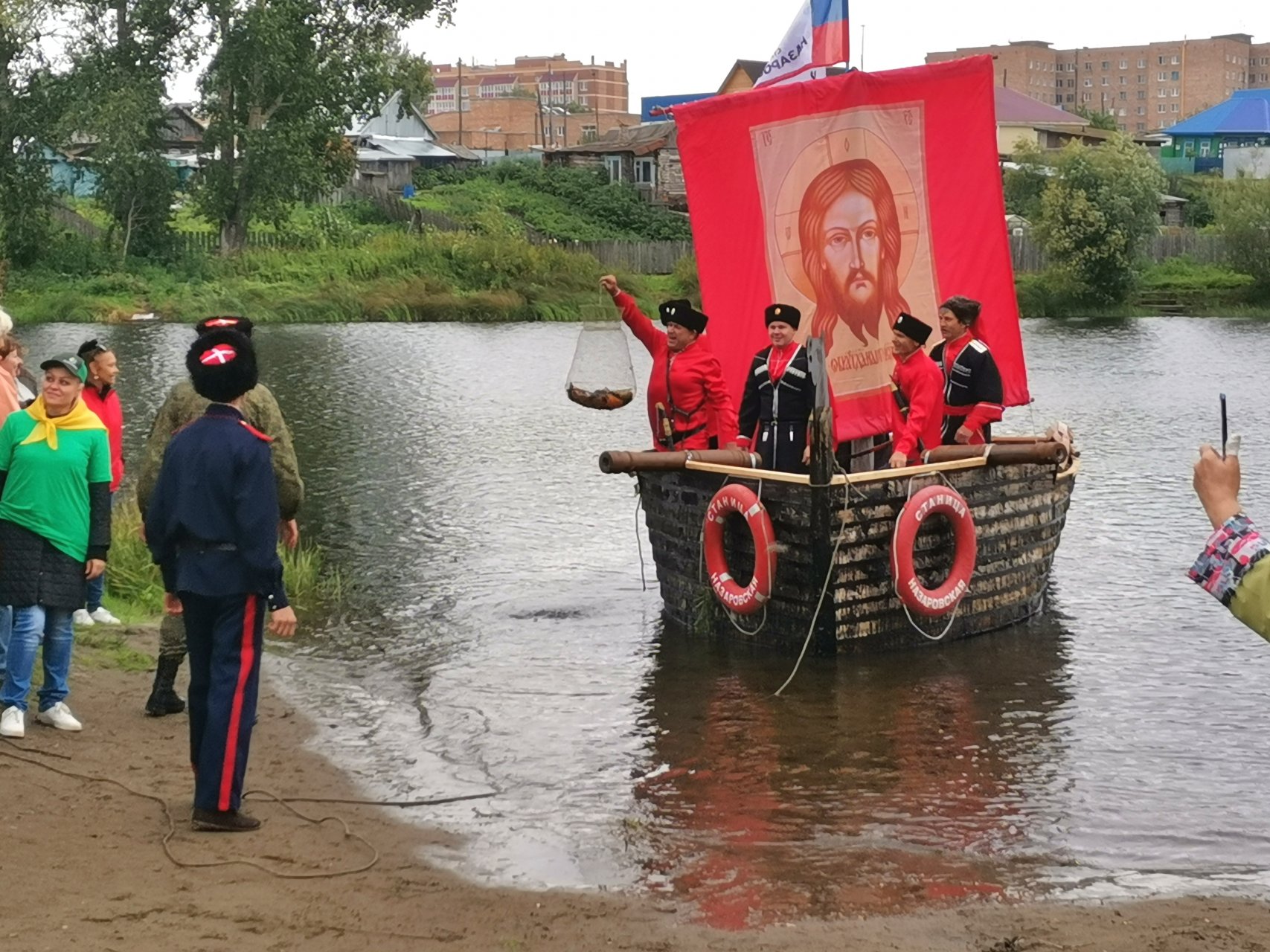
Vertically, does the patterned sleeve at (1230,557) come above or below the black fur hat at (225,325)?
below

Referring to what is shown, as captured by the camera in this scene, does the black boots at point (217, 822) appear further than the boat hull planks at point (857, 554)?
No

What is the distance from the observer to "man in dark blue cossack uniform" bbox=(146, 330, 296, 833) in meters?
6.52

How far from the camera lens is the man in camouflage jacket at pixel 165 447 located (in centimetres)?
779

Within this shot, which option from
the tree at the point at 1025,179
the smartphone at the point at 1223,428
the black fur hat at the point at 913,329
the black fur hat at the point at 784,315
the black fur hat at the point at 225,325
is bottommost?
the smartphone at the point at 1223,428

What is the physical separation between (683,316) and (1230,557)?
8.19m

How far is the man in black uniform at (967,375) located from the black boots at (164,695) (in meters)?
5.32

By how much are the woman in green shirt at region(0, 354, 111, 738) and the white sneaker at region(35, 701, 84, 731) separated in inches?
5.0

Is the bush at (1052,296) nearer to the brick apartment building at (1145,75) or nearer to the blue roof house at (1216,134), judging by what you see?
the blue roof house at (1216,134)

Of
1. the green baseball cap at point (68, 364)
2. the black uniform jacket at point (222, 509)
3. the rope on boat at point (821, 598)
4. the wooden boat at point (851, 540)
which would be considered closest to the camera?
the black uniform jacket at point (222, 509)

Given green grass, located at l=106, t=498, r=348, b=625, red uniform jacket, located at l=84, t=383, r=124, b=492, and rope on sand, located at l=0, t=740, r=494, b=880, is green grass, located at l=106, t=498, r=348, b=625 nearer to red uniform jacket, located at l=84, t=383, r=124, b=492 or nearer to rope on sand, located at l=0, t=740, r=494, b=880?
red uniform jacket, located at l=84, t=383, r=124, b=492

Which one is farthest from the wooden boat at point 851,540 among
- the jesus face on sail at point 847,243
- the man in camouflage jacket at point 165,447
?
the man in camouflage jacket at point 165,447

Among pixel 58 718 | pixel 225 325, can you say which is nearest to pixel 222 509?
pixel 225 325

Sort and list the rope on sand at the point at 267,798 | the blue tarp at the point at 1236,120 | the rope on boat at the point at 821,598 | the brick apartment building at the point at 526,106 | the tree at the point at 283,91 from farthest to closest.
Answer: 1. the brick apartment building at the point at 526,106
2. the blue tarp at the point at 1236,120
3. the tree at the point at 283,91
4. the rope on boat at the point at 821,598
5. the rope on sand at the point at 267,798

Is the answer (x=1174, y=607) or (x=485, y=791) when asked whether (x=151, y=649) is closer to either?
(x=485, y=791)
